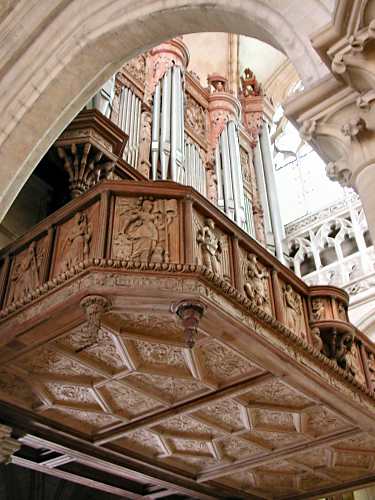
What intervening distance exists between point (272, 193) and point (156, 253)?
8.41 meters

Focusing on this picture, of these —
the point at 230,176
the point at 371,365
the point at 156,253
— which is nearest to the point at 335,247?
the point at 230,176

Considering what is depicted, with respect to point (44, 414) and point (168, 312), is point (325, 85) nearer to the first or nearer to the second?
point (168, 312)

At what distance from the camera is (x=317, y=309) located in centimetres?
586

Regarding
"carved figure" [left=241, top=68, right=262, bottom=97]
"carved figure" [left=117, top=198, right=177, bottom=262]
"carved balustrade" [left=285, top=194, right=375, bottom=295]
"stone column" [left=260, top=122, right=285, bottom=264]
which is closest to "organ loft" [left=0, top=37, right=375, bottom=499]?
"carved figure" [left=117, top=198, right=177, bottom=262]

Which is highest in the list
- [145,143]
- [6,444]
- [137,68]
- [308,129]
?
[137,68]

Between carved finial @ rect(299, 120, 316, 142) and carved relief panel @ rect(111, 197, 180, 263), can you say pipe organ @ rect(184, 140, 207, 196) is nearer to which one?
carved relief panel @ rect(111, 197, 180, 263)

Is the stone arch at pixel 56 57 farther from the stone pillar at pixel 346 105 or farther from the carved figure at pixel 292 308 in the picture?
the carved figure at pixel 292 308

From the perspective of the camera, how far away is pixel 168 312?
4.41 meters

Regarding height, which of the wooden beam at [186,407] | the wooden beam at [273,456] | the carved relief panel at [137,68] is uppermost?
the carved relief panel at [137,68]

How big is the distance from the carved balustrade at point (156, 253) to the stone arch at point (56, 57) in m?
1.07

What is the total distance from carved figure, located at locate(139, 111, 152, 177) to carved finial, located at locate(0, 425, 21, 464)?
4.52 metres

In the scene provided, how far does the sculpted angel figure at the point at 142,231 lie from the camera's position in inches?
179

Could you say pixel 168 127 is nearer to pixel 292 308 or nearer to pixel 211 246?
pixel 292 308

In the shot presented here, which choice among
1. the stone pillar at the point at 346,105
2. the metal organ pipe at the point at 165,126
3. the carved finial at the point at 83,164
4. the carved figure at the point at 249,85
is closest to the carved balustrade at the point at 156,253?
the stone pillar at the point at 346,105
